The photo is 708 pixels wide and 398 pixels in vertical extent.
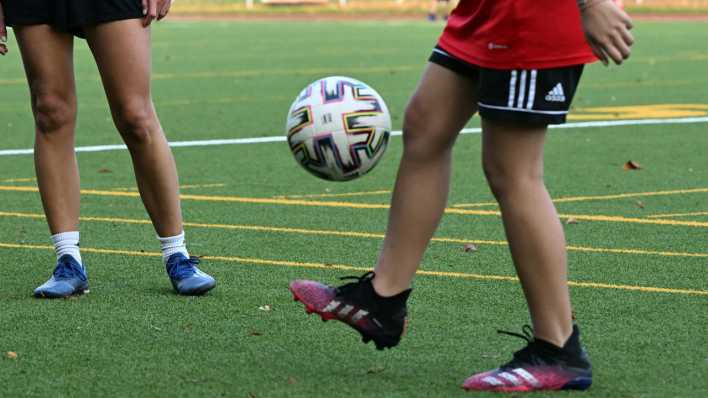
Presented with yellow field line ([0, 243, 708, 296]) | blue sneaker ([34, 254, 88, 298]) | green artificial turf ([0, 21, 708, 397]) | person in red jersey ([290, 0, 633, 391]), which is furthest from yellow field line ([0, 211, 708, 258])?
person in red jersey ([290, 0, 633, 391])

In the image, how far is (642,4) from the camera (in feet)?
166

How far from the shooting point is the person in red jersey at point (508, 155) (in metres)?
4.63

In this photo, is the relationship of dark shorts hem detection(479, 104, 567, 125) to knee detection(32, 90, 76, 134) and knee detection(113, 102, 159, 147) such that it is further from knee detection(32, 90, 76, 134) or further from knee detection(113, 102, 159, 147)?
knee detection(32, 90, 76, 134)

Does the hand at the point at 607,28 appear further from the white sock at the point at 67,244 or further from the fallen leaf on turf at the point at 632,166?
the fallen leaf on turf at the point at 632,166

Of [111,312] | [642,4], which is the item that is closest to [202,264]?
[111,312]

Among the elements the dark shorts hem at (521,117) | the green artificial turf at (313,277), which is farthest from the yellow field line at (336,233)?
the dark shorts hem at (521,117)

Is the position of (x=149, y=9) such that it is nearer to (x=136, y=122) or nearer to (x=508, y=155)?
(x=136, y=122)

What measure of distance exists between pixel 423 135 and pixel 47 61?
2.09m

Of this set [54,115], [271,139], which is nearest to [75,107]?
[54,115]

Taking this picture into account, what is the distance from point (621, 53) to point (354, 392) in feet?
4.66

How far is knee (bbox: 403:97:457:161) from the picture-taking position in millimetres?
5008

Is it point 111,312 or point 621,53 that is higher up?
point 621,53

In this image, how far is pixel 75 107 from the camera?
6.53 meters

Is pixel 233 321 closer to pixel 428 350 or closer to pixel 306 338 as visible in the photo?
pixel 306 338
